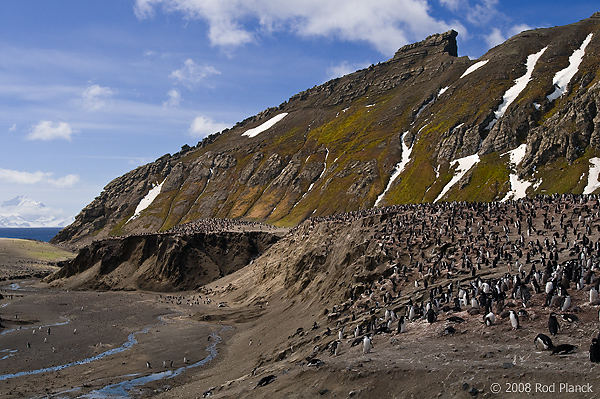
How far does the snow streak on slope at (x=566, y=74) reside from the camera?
12925 centimetres

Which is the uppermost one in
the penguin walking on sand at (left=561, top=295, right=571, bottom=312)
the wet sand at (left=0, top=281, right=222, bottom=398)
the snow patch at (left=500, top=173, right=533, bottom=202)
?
the snow patch at (left=500, top=173, right=533, bottom=202)

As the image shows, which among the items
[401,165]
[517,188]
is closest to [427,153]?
[401,165]

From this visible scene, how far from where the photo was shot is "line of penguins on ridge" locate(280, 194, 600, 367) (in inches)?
921

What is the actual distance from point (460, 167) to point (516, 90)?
3663 centimetres

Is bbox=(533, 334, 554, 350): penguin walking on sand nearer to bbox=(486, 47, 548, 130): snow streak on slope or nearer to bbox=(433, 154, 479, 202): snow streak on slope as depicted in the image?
bbox=(433, 154, 479, 202): snow streak on slope

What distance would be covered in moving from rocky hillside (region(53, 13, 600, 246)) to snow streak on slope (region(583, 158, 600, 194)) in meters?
0.35

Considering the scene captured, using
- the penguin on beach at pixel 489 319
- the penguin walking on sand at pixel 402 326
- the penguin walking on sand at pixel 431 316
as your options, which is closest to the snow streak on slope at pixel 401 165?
the penguin walking on sand at pixel 431 316

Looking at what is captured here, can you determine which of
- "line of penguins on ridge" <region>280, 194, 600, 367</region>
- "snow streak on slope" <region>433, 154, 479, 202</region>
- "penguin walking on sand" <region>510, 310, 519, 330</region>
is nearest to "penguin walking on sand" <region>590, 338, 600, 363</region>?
"line of penguins on ridge" <region>280, 194, 600, 367</region>

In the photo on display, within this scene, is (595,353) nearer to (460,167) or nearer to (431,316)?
(431,316)

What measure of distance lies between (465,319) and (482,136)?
386 ft

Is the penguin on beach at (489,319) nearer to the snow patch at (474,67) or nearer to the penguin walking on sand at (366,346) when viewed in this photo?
the penguin walking on sand at (366,346)

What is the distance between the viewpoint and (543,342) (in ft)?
58.7

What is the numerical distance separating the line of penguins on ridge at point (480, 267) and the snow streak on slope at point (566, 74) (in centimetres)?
9252

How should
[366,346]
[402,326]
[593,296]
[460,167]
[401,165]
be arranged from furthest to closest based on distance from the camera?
1. [401,165]
2. [460,167]
3. [402,326]
4. [366,346]
5. [593,296]
